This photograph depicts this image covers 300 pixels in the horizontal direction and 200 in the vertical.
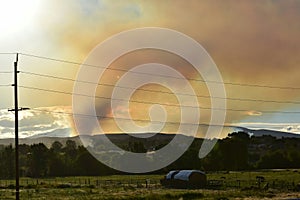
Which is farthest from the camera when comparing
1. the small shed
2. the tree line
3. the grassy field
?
the tree line

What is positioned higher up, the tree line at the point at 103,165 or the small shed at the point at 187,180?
the tree line at the point at 103,165

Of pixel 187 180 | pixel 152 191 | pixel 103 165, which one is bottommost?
pixel 152 191

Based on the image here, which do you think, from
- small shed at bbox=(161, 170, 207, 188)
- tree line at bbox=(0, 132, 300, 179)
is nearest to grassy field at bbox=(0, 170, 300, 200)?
small shed at bbox=(161, 170, 207, 188)

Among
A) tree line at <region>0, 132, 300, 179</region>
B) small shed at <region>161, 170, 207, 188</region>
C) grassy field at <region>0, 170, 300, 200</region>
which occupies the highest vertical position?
tree line at <region>0, 132, 300, 179</region>

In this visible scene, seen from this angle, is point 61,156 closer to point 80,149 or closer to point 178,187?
point 80,149

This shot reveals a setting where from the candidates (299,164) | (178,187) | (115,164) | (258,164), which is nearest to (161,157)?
(115,164)

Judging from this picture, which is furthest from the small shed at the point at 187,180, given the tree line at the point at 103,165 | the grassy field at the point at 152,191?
the tree line at the point at 103,165

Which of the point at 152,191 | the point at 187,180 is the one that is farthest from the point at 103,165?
the point at 152,191

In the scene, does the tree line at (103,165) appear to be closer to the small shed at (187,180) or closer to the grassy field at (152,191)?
the small shed at (187,180)

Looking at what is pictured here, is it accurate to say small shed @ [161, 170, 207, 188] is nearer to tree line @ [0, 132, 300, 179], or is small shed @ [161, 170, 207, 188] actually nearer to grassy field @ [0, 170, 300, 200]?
grassy field @ [0, 170, 300, 200]

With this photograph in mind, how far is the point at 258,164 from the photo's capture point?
13800cm

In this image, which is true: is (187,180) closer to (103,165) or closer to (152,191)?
(152,191)

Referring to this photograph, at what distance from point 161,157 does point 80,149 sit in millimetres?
→ 21567

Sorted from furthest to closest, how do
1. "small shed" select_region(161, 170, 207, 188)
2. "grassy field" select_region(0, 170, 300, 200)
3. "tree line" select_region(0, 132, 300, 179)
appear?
1. "tree line" select_region(0, 132, 300, 179)
2. "small shed" select_region(161, 170, 207, 188)
3. "grassy field" select_region(0, 170, 300, 200)
